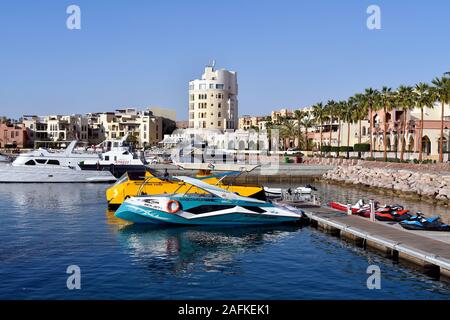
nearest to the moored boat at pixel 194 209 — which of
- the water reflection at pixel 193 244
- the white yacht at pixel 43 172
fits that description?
the water reflection at pixel 193 244

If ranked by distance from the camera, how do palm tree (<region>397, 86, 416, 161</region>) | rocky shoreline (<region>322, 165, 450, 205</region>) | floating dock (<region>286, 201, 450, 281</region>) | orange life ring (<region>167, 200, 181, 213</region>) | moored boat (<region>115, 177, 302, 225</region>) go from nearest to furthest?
1. floating dock (<region>286, 201, 450, 281</region>)
2. orange life ring (<region>167, 200, 181, 213</region>)
3. moored boat (<region>115, 177, 302, 225</region>)
4. rocky shoreline (<region>322, 165, 450, 205</region>)
5. palm tree (<region>397, 86, 416, 161</region>)

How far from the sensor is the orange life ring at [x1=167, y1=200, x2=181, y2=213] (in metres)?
33.4

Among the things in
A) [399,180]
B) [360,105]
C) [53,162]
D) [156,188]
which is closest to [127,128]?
[360,105]

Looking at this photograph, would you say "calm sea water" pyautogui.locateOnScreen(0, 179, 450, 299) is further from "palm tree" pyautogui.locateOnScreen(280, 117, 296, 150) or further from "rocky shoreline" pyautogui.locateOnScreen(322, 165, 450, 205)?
"palm tree" pyautogui.locateOnScreen(280, 117, 296, 150)

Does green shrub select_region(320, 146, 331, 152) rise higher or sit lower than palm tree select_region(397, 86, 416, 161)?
lower

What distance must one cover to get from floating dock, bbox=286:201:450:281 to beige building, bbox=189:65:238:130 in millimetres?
124107

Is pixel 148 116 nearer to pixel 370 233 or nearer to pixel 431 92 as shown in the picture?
pixel 431 92

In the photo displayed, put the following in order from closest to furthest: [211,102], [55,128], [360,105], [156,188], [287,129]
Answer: [156,188] → [360,105] → [287,129] → [211,102] → [55,128]

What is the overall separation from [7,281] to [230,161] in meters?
76.5

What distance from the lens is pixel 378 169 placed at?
71.4m

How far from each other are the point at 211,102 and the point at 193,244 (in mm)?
131958

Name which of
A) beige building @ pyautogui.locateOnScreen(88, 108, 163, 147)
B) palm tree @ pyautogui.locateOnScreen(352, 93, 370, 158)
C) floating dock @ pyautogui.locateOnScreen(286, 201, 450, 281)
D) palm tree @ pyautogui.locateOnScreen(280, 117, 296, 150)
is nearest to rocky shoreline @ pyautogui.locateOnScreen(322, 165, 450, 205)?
palm tree @ pyautogui.locateOnScreen(352, 93, 370, 158)

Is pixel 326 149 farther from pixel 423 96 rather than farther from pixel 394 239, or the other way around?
pixel 394 239

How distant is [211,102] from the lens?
524ft
